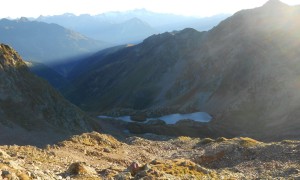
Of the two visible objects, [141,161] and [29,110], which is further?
[29,110]

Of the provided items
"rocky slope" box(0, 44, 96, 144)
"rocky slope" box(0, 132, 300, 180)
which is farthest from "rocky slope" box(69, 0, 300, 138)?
"rocky slope" box(0, 44, 96, 144)

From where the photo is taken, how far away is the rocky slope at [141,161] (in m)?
31.8

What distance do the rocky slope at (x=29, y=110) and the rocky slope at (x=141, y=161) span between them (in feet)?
30.7

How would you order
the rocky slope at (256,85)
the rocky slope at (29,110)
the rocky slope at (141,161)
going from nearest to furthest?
the rocky slope at (141,161) → the rocky slope at (29,110) → the rocky slope at (256,85)

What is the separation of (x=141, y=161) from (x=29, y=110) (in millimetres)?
31758

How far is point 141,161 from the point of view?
5809 cm

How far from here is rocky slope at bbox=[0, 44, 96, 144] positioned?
67188 mm

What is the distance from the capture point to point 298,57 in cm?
15850

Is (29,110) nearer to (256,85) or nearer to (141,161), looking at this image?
(141,161)

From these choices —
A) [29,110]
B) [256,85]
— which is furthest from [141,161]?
[256,85]

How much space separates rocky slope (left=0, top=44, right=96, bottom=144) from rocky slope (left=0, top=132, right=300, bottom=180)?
9353 mm

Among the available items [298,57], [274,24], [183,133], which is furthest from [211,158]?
[274,24]

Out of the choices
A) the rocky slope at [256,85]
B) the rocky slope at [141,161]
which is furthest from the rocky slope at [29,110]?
the rocky slope at [256,85]

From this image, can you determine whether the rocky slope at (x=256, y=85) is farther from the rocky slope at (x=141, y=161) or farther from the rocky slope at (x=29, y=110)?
the rocky slope at (x=29, y=110)
